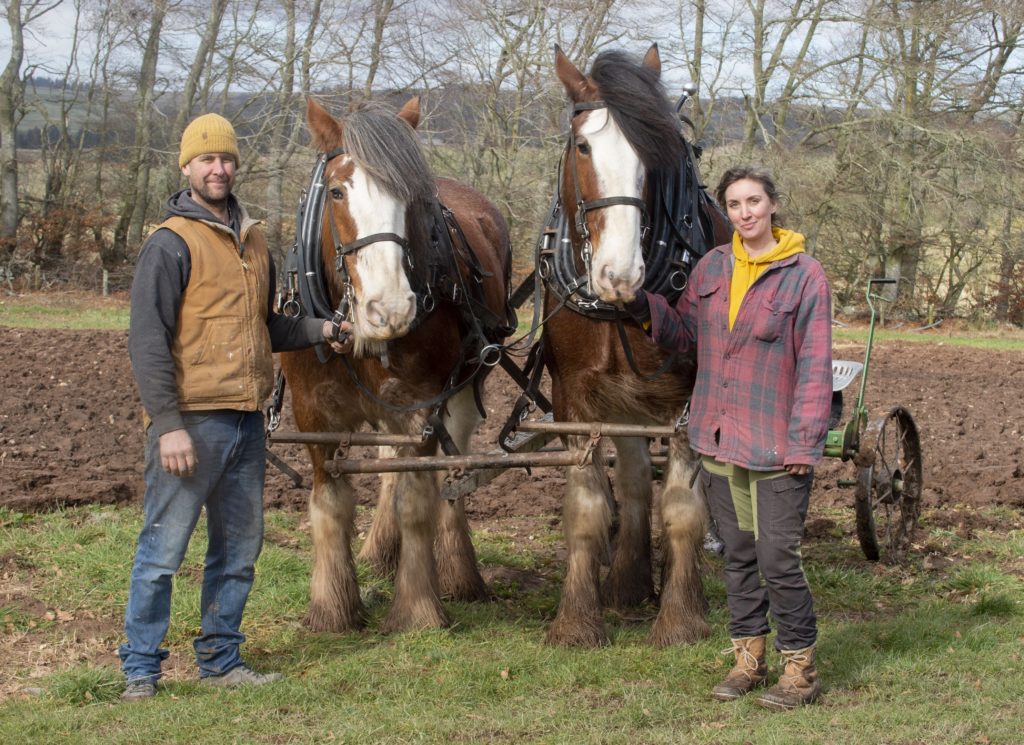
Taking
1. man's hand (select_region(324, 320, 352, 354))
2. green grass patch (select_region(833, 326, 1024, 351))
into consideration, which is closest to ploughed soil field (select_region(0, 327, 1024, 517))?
man's hand (select_region(324, 320, 352, 354))

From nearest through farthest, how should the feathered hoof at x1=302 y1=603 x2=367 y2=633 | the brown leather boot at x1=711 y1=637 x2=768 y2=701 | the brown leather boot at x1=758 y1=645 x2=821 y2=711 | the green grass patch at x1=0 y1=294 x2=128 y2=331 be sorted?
the brown leather boot at x1=758 y1=645 x2=821 y2=711 → the brown leather boot at x1=711 y1=637 x2=768 y2=701 → the feathered hoof at x1=302 y1=603 x2=367 y2=633 → the green grass patch at x1=0 y1=294 x2=128 y2=331

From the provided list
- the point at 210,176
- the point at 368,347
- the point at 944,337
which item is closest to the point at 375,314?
the point at 368,347

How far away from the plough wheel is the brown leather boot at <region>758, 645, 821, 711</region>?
167 cm

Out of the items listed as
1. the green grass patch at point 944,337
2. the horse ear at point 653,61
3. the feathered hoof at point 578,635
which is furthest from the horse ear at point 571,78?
the green grass patch at point 944,337

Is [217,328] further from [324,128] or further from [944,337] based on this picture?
[944,337]

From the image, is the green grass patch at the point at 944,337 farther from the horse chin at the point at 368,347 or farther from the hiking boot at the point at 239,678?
the hiking boot at the point at 239,678

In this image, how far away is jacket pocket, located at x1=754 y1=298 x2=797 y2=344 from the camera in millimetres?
3422

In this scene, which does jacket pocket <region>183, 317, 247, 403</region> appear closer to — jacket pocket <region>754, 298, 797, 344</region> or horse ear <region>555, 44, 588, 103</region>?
horse ear <region>555, 44, 588, 103</region>

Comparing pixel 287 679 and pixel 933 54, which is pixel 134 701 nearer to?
pixel 287 679

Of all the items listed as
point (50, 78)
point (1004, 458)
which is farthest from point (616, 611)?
point (50, 78)

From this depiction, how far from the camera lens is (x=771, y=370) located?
3473mm

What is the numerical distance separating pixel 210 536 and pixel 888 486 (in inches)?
135

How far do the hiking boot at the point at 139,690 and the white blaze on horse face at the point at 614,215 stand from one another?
202 cm

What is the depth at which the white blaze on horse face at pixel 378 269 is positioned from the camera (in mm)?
3574
